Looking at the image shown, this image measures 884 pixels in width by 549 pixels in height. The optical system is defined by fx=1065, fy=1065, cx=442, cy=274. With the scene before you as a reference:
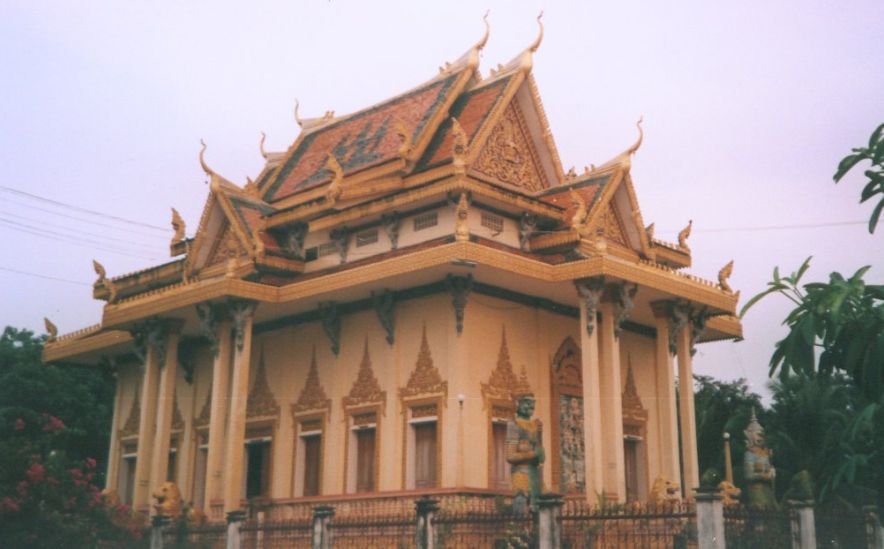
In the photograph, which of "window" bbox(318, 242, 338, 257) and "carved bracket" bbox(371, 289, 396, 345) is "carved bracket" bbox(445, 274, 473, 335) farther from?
"window" bbox(318, 242, 338, 257)

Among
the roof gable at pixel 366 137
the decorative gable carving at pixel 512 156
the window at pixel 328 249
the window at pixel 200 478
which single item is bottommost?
the window at pixel 200 478

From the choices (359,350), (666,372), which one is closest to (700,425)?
(666,372)

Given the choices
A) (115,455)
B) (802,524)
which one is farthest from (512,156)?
(115,455)

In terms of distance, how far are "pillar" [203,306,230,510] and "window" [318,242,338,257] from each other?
6.72 feet

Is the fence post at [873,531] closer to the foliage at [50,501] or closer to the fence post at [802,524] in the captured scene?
the fence post at [802,524]

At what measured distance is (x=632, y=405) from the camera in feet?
61.4

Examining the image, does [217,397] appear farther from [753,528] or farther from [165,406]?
[753,528]

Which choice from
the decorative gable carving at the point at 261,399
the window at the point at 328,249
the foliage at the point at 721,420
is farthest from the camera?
the foliage at the point at 721,420

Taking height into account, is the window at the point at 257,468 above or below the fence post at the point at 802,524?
above

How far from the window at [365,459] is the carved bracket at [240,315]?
2.50 meters

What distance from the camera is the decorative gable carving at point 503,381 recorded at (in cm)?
1669

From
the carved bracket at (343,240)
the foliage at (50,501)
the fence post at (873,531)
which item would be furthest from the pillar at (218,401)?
the fence post at (873,531)

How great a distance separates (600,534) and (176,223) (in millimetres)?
12864

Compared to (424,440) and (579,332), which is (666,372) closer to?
(579,332)
